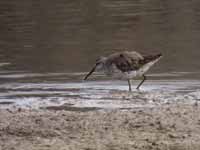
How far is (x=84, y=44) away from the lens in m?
17.0

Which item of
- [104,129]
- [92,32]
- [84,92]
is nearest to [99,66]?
[84,92]

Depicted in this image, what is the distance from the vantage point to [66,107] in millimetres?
11031

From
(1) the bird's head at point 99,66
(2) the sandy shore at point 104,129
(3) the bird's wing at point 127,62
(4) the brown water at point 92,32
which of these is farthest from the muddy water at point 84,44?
(2) the sandy shore at point 104,129

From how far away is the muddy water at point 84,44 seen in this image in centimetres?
1218

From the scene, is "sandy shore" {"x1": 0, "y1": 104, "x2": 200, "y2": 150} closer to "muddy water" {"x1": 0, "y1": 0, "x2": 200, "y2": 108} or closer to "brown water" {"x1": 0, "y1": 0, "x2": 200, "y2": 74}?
"muddy water" {"x1": 0, "y1": 0, "x2": 200, "y2": 108}

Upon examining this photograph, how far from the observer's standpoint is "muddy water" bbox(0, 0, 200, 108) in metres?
12.2

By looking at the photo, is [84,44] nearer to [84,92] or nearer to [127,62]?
[127,62]

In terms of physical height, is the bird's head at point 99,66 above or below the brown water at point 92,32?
above

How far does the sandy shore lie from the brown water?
384 cm

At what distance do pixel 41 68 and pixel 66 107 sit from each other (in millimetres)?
3582

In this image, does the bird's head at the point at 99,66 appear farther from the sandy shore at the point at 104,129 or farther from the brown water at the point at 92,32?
the sandy shore at the point at 104,129

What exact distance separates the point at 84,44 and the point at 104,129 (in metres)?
7.99

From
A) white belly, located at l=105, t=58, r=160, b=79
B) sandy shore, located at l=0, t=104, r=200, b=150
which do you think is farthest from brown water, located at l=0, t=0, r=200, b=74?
sandy shore, located at l=0, t=104, r=200, b=150

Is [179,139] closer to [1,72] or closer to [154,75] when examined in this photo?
[154,75]
